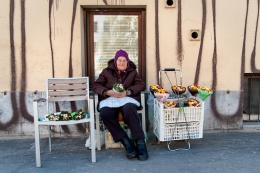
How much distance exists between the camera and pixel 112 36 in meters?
4.34

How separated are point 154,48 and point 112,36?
2.55 ft

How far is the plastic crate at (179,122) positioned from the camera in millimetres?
3309

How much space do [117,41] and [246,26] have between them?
2200 mm

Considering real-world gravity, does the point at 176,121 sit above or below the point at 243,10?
below

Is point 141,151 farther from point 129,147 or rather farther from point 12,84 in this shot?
point 12,84

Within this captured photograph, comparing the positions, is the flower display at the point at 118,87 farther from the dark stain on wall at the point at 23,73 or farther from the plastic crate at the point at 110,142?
the dark stain on wall at the point at 23,73

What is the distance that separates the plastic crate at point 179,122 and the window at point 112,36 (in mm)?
1163

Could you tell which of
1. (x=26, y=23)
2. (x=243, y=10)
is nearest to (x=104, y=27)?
(x=26, y=23)

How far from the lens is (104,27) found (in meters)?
4.29

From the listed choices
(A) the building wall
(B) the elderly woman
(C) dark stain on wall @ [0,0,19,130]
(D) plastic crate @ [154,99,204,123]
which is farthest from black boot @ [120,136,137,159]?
(C) dark stain on wall @ [0,0,19,130]

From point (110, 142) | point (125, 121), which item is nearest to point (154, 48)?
point (125, 121)

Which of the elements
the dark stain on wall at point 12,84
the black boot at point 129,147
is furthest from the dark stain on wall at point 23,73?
the black boot at point 129,147

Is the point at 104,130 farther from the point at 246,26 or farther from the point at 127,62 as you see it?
the point at 246,26

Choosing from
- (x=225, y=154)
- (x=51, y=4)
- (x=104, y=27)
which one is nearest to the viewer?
(x=225, y=154)
